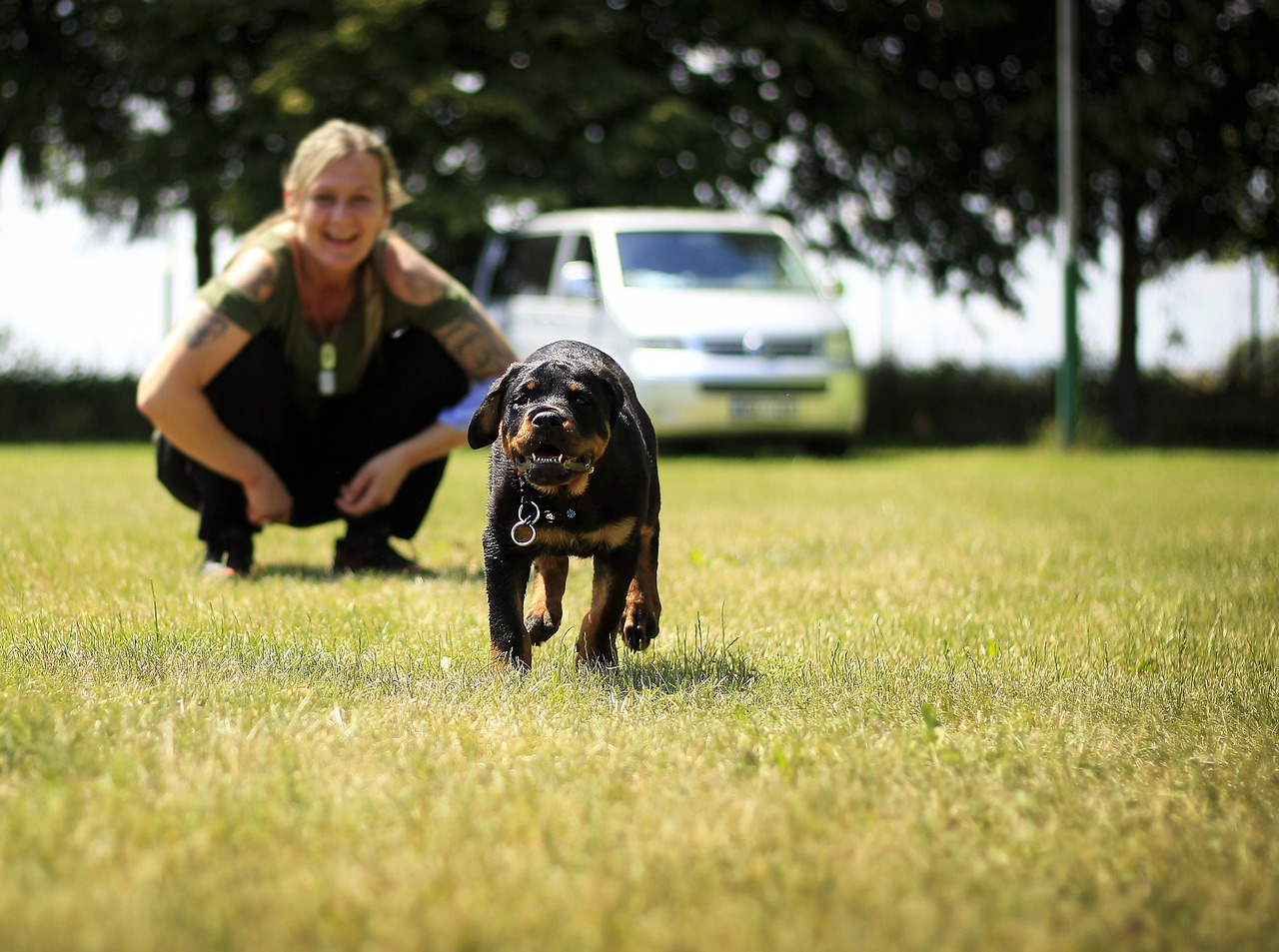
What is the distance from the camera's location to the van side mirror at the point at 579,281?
12.4 m

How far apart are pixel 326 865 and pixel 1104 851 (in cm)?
124

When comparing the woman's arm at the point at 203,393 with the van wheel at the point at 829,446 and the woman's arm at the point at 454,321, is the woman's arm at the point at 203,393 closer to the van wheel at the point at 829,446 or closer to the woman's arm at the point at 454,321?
the woman's arm at the point at 454,321

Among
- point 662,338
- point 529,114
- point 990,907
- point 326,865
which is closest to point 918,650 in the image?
point 990,907

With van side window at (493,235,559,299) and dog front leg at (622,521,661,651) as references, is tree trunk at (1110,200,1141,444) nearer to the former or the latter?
van side window at (493,235,559,299)

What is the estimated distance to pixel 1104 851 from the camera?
234 cm

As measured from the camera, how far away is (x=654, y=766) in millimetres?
2775

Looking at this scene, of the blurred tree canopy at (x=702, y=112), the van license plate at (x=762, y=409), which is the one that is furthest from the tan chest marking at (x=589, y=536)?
the blurred tree canopy at (x=702, y=112)

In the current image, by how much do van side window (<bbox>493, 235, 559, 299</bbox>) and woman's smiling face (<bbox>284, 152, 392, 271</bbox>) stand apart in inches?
344

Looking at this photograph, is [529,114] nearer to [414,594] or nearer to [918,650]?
[414,594]

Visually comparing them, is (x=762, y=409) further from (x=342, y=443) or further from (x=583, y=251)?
(x=342, y=443)

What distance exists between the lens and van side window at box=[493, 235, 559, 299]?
1414 centimetres

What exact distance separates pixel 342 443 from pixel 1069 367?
1175 centimetres

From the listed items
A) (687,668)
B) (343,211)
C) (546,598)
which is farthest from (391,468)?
(687,668)

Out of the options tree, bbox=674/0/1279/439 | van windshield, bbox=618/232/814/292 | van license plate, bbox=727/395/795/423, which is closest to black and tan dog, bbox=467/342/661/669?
van license plate, bbox=727/395/795/423
